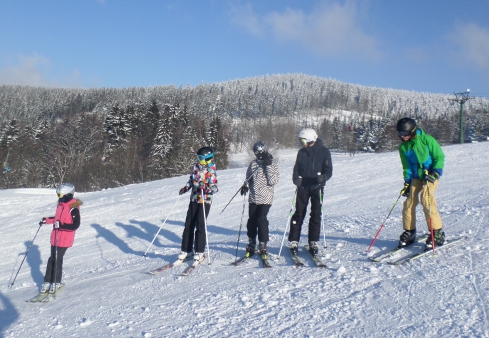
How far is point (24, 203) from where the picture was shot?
1677 centimetres

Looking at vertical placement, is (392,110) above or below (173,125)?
above

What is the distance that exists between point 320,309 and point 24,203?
16372 millimetres

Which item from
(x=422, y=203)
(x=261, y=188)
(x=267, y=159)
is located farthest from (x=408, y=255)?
(x=267, y=159)

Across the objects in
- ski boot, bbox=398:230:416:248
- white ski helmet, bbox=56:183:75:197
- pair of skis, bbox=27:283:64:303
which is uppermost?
white ski helmet, bbox=56:183:75:197

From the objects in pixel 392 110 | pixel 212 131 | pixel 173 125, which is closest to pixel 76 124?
pixel 173 125

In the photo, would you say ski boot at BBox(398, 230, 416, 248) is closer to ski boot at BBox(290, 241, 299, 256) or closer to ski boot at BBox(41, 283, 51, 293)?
ski boot at BBox(290, 241, 299, 256)

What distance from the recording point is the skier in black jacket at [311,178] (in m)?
5.89

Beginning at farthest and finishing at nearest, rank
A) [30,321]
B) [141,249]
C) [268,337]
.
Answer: [141,249] → [30,321] → [268,337]

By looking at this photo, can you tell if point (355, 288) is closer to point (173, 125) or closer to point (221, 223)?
point (221, 223)

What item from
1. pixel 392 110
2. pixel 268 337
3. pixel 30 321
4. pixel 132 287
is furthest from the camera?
pixel 392 110

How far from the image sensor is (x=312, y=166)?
5934 mm

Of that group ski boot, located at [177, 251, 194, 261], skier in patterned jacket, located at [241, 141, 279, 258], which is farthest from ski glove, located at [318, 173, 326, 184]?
ski boot, located at [177, 251, 194, 261]

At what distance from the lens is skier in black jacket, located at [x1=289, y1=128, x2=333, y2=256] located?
589cm

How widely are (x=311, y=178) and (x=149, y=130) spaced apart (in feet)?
141
